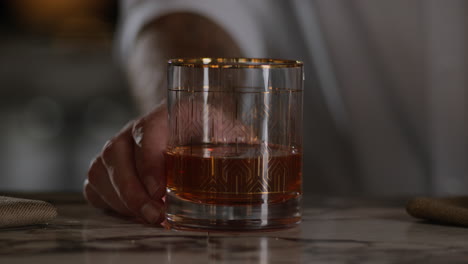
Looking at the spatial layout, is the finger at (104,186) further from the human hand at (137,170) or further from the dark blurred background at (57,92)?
the dark blurred background at (57,92)

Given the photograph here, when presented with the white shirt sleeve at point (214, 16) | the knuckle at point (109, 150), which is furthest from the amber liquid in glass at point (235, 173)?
the white shirt sleeve at point (214, 16)

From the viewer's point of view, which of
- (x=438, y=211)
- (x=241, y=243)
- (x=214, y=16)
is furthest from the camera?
(x=214, y=16)

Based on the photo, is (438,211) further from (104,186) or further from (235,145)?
(104,186)

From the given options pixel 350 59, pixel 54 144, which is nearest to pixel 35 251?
pixel 350 59

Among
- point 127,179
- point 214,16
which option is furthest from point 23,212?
point 214,16

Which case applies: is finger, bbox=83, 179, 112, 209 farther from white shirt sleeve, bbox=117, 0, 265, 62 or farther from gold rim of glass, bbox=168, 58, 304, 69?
white shirt sleeve, bbox=117, 0, 265, 62

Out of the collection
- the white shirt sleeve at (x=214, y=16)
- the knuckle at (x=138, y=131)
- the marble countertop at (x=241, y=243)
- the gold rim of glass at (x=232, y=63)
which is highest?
the white shirt sleeve at (x=214, y=16)
